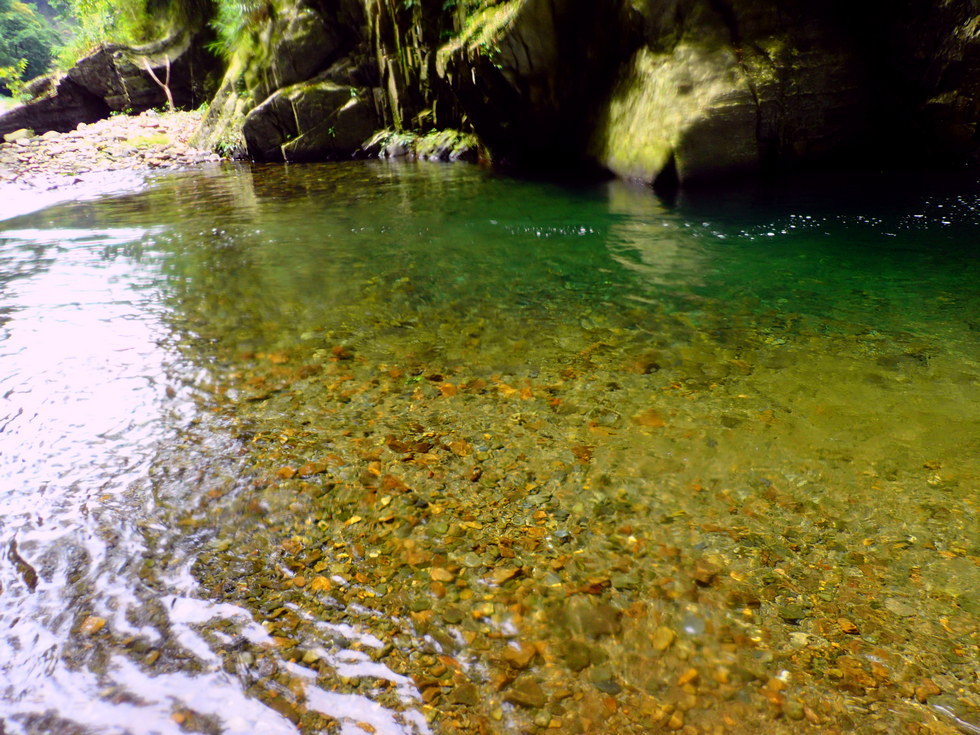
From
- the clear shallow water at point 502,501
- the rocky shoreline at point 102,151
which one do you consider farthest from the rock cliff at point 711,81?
the rocky shoreline at point 102,151

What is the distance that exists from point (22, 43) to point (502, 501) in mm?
53614

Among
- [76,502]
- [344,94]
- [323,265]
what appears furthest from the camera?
[344,94]

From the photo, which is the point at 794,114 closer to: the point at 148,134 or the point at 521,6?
the point at 521,6

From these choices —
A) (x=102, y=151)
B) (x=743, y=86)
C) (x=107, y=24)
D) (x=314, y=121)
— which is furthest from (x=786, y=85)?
(x=107, y=24)

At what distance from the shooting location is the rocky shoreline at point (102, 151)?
50.8 feet

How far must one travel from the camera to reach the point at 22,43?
130 feet

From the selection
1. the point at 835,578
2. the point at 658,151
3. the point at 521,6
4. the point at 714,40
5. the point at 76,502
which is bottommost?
the point at 835,578

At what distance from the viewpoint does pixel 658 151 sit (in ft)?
28.5

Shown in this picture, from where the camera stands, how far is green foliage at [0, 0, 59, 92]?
38.2 meters

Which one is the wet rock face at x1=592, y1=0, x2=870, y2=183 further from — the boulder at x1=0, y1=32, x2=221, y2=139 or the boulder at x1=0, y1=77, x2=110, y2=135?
the boulder at x1=0, y1=77, x2=110, y2=135

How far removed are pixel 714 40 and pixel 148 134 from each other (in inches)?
746

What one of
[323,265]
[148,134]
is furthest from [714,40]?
[148,134]

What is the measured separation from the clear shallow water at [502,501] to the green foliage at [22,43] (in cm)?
4633

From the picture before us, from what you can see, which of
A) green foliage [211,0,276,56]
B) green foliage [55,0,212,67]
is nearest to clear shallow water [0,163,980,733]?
green foliage [211,0,276,56]
